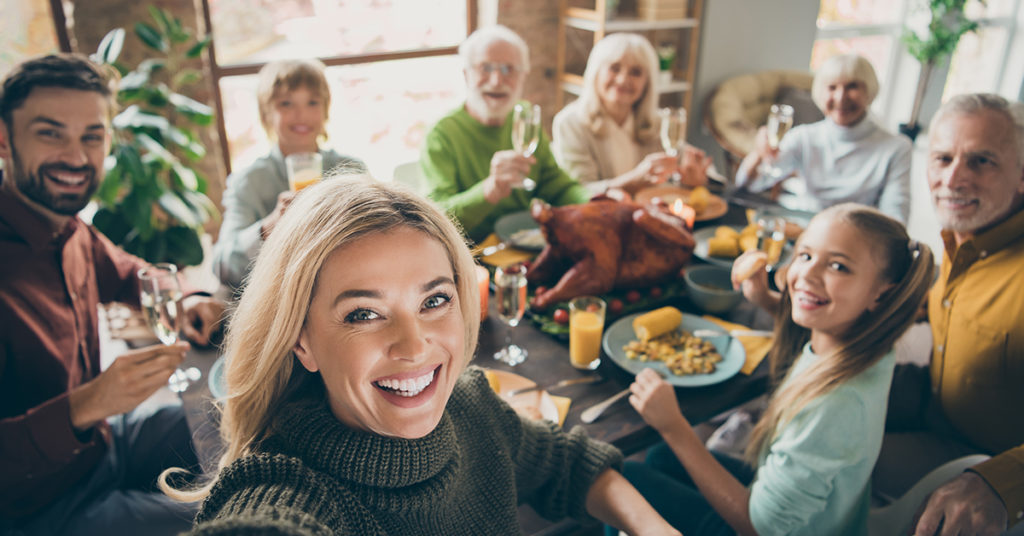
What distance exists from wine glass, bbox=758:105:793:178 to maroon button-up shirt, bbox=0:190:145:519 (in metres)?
2.21

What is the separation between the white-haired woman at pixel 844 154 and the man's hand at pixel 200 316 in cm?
206

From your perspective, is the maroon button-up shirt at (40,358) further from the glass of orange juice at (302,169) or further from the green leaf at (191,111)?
the green leaf at (191,111)

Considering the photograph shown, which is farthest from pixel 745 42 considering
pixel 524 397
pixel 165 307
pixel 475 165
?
pixel 165 307

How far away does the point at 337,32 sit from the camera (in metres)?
3.88

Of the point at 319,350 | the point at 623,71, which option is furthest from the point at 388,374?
the point at 623,71

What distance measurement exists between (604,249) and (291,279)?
3.57ft

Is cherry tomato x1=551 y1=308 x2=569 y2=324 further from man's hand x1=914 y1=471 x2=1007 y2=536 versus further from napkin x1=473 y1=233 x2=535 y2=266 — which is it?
man's hand x1=914 y1=471 x2=1007 y2=536

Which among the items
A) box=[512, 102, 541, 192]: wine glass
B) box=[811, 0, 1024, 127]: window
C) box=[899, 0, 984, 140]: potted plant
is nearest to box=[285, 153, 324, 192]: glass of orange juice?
box=[512, 102, 541, 192]: wine glass

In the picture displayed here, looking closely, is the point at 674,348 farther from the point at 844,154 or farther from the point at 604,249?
the point at 844,154

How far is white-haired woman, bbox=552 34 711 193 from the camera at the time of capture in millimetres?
2875

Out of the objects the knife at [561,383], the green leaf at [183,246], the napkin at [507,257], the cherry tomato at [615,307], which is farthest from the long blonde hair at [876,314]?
Result: the green leaf at [183,246]

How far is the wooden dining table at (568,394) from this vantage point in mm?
1302

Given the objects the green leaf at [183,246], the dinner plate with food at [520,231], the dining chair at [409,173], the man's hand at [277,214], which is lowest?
the green leaf at [183,246]

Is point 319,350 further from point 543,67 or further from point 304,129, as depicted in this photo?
point 543,67
